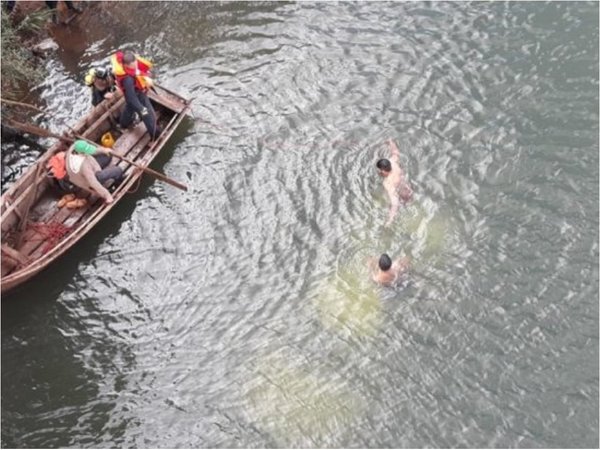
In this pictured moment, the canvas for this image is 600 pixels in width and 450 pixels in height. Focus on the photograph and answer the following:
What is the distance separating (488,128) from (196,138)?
23.0 ft

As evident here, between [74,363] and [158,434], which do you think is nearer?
[158,434]

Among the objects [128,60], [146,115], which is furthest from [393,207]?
[128,60]

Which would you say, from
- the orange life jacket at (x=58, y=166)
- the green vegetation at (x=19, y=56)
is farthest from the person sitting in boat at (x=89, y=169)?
the green vegetation at (x=19, y=56)

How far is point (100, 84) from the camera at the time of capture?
49.9 ft

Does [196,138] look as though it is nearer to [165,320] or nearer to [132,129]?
[132,129]

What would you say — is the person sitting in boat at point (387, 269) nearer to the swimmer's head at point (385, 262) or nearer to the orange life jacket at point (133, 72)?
the swimmer's head at point (385, 262)

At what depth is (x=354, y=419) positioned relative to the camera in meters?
10.4

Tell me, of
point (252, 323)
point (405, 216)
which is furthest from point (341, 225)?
point (252, 323)

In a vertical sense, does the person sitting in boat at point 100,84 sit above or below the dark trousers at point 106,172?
above

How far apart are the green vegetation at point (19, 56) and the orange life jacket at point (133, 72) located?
10.2ft

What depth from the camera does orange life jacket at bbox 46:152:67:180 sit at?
44.1 ft

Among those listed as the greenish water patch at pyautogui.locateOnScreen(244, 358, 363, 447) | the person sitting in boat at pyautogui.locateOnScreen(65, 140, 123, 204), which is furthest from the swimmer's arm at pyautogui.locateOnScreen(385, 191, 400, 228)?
the person sitting in boat at pyautogui.locateOnScreen(65, 140, 123, 204)

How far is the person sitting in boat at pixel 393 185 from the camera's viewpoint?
1286 cm

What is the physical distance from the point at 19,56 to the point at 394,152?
10.4 m
